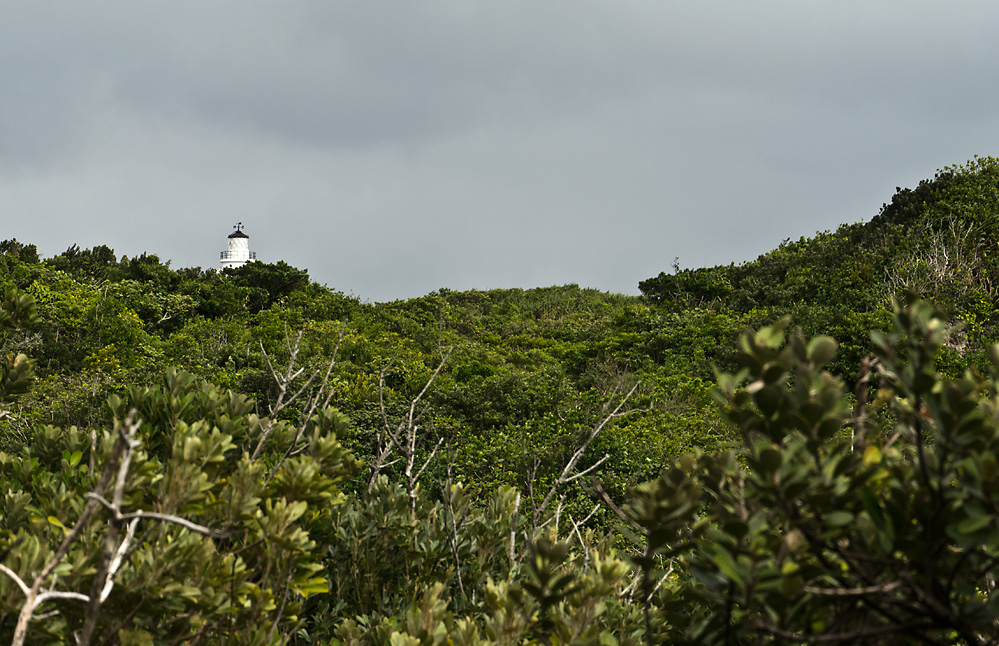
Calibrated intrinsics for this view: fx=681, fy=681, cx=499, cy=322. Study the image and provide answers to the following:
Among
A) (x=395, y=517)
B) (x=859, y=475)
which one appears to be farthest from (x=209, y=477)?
(x=859, y=475)

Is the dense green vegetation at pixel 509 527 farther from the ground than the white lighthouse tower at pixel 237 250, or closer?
closer

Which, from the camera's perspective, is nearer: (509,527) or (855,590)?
(855,590)

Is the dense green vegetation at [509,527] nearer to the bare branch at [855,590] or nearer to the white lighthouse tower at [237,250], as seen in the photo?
the bare branch at [855,590]

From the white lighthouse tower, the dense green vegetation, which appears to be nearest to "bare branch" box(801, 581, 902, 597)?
Result: the dense green vegetation

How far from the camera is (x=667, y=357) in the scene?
15.1 m

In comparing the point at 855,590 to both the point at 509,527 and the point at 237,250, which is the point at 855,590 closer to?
the point at 509,527

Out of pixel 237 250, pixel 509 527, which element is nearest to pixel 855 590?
pixel 509 527

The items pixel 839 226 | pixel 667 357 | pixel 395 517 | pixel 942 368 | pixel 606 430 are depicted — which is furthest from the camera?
pixel 839 226

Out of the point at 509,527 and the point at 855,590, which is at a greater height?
the point at 855,590

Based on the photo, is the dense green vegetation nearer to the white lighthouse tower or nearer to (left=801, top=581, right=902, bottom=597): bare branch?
(left=801, top=581, right=902, bottom=597): bare branch

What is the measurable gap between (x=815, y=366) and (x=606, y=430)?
8.09 m

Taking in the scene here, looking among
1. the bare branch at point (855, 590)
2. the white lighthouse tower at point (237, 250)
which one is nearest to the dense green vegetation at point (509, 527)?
the bare branch at point (855, 590)

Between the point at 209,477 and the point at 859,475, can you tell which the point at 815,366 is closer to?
the point at 859,475

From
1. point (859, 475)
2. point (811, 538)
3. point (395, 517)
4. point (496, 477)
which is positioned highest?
point (859, 475)
